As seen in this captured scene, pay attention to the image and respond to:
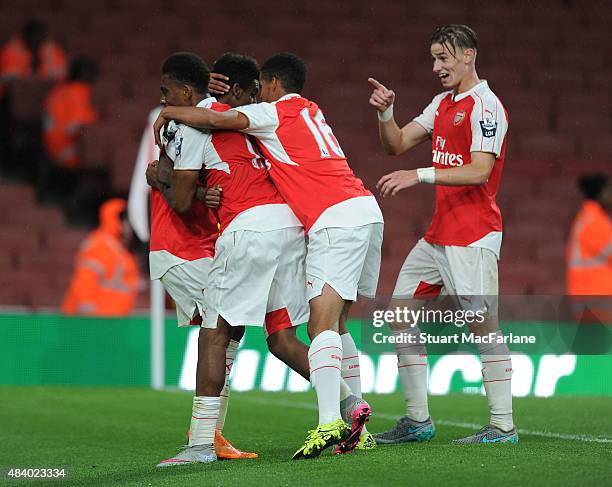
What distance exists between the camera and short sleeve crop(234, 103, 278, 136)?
202 inches

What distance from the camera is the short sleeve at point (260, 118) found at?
5.12m

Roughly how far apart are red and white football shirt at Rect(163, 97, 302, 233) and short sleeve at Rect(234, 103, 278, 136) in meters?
0.14

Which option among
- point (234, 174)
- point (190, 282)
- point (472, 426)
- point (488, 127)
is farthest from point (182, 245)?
point (472, 426)

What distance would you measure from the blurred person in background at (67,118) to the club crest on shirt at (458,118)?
317 inches

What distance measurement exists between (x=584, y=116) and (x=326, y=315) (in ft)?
32.3

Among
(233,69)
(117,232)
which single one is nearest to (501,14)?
(117,232)

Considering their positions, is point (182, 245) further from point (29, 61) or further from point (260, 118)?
point (29, 61)

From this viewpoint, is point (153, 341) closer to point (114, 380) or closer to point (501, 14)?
point (114, 380)

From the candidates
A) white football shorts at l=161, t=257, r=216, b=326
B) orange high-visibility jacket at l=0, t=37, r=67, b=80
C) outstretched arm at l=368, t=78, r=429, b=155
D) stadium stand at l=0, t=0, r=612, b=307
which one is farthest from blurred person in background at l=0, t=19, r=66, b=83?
white football shorts at l=161, t=257, r=216, b=326

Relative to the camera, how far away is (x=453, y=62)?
5621 millimetres

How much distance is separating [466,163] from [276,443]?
5.69 feet

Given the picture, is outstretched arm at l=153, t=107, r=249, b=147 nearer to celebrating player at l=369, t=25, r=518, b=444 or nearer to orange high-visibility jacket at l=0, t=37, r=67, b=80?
celebrating player at l=369, t=25, r=518, b=444

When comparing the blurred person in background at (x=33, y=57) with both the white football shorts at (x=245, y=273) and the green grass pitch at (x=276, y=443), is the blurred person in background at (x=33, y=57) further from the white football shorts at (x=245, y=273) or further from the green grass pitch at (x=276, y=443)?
the white football shorts at (x=245, y=273)

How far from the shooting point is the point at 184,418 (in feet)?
24.2
